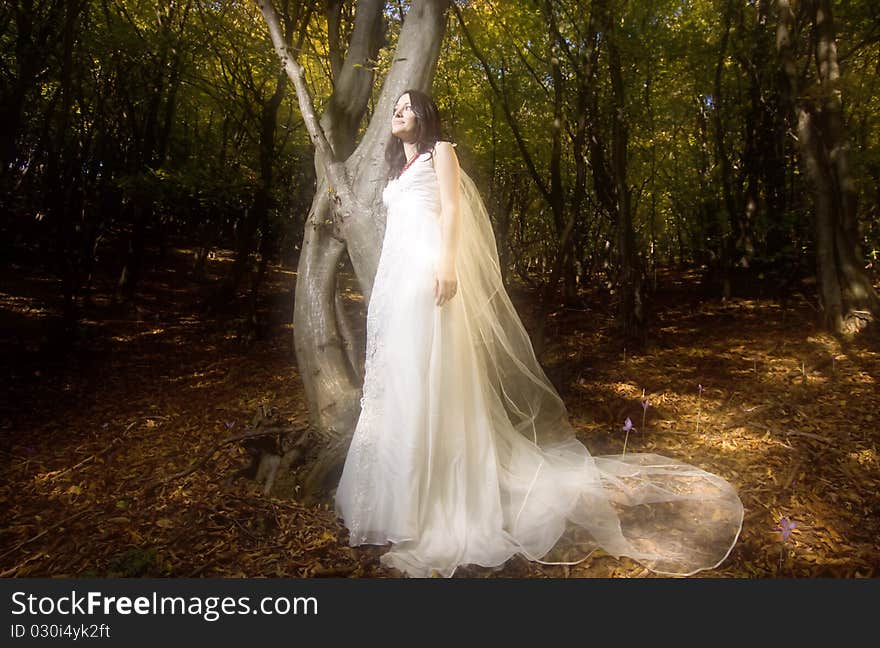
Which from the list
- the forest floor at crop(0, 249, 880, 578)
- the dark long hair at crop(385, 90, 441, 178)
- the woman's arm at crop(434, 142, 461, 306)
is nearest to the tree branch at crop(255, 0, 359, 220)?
the dark long hair at crop(385, 90, 441, 178)

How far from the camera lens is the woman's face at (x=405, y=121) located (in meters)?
2.92

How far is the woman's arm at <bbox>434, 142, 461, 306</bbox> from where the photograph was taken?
282 centimetres

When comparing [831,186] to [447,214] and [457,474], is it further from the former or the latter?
[457,474]

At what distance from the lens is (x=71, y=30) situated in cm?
588

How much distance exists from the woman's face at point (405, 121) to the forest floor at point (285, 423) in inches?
86.6

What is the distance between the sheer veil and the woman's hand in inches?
10.9

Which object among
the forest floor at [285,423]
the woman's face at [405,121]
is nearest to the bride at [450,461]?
the woman's face at [405,121]

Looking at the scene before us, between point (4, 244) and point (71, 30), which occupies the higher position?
point (71, 30)

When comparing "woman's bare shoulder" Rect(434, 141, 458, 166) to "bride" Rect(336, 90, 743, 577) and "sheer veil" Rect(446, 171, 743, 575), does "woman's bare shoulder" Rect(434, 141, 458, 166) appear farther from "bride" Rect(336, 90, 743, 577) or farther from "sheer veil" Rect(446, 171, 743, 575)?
"sheer veil" Rect(446, 171, 743, 575)

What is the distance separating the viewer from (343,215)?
3461mm

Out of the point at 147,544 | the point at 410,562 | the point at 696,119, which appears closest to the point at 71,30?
the point at 147,544

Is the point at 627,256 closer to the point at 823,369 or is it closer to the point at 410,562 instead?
the point at 823,369

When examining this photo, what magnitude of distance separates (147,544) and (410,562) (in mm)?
1438

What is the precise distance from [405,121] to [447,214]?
563mm
